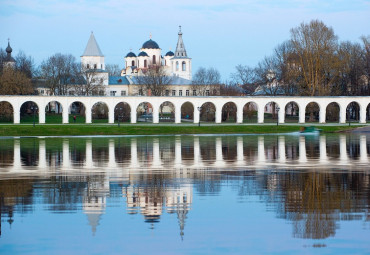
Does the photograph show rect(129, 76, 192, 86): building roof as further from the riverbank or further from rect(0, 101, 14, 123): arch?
the riverbank

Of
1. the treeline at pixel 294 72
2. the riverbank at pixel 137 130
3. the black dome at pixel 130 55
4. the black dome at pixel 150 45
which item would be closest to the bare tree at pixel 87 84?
the treeline at pixel 294 72

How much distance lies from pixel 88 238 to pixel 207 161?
42.6ft

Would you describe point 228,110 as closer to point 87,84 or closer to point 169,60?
point 87,84

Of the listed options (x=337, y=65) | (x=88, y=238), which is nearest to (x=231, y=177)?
(x=88, y=238)

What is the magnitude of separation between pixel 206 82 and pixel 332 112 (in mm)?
37637

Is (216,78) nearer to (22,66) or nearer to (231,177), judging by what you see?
(22,66)

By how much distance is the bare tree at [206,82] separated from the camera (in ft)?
319

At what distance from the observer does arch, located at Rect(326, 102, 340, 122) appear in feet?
243

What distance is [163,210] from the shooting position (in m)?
12.5

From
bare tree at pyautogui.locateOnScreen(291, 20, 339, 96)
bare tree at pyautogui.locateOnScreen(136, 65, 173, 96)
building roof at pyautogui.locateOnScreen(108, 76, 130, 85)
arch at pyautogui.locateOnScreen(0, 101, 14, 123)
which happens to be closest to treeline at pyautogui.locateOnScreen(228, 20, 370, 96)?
bare tree at pyautogui.locateOnScreen(291, 20, 339, 96)

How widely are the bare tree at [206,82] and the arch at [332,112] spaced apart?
18705 millimetres

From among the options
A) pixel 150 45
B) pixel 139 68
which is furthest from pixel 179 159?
pixel 150 45

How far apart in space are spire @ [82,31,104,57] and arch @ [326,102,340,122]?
49.7 meters

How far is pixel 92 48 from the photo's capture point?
371 feet
